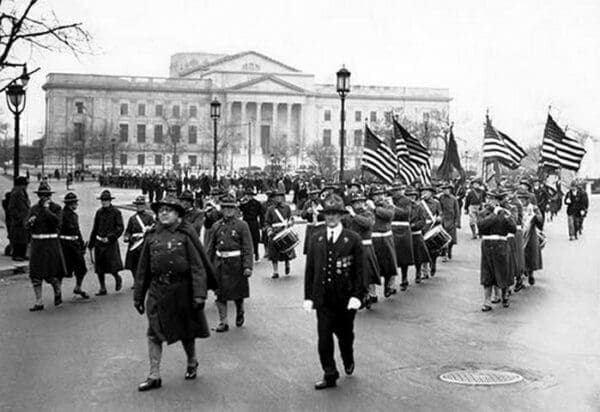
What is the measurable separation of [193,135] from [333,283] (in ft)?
411

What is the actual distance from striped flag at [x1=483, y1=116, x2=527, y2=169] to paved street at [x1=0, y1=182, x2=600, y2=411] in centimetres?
1043

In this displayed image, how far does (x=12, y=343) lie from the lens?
35.4 feet

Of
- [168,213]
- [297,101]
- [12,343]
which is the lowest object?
[12,343]

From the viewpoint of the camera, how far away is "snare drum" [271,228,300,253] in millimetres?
17250

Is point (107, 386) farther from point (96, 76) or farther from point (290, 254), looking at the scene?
point (96, 76)

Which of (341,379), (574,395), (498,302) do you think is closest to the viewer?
(574,395)

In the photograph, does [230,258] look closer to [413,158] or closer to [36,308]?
[36,308]

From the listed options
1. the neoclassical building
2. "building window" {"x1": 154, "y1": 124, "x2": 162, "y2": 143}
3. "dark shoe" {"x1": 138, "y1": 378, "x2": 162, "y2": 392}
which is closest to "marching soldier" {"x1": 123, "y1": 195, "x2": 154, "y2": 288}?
"dark shoe" {"x1": 138, "y1": 378, "x2": 162, "y2": 392}

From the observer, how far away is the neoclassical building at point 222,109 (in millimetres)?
126375

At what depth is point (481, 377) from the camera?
9148 millimetres

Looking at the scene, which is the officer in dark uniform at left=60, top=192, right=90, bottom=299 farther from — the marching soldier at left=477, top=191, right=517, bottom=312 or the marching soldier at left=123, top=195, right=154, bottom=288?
the marching soldier at left=477, top=191, right=517, bottom=312

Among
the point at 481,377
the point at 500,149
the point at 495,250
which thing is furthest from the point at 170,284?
the point at 500,149

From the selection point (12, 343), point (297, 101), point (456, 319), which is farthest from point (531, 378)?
point (297, 101)

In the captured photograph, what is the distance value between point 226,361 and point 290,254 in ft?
26.1
